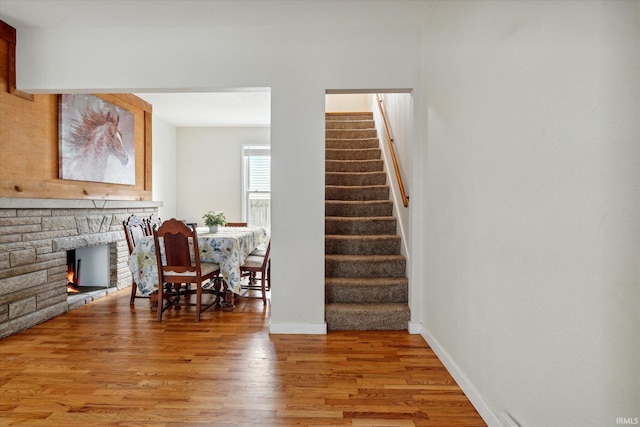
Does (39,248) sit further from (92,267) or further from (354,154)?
(354,154)

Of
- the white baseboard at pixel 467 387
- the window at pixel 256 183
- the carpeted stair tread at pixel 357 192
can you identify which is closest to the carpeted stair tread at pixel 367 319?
the white baseboard at pixel 467 387

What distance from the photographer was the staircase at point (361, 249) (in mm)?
3293

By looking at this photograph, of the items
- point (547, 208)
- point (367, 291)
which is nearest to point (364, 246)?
point (367, 291)

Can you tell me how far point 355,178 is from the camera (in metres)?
4.92

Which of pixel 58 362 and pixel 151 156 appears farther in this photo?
pixel 151 156

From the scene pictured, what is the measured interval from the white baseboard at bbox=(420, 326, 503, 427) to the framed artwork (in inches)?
160

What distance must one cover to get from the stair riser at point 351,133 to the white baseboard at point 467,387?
143 inches

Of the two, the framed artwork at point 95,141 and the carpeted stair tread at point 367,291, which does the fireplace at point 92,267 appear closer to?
the framed artwork at point 95,141

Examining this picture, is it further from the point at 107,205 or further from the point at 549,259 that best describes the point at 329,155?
the point at 549,259

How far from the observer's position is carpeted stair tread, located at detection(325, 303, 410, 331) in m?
3.28

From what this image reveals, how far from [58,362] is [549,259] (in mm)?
3130

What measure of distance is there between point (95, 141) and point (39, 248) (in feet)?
5.06

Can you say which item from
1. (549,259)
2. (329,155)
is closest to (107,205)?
(329,155)

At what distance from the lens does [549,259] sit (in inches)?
55.0
